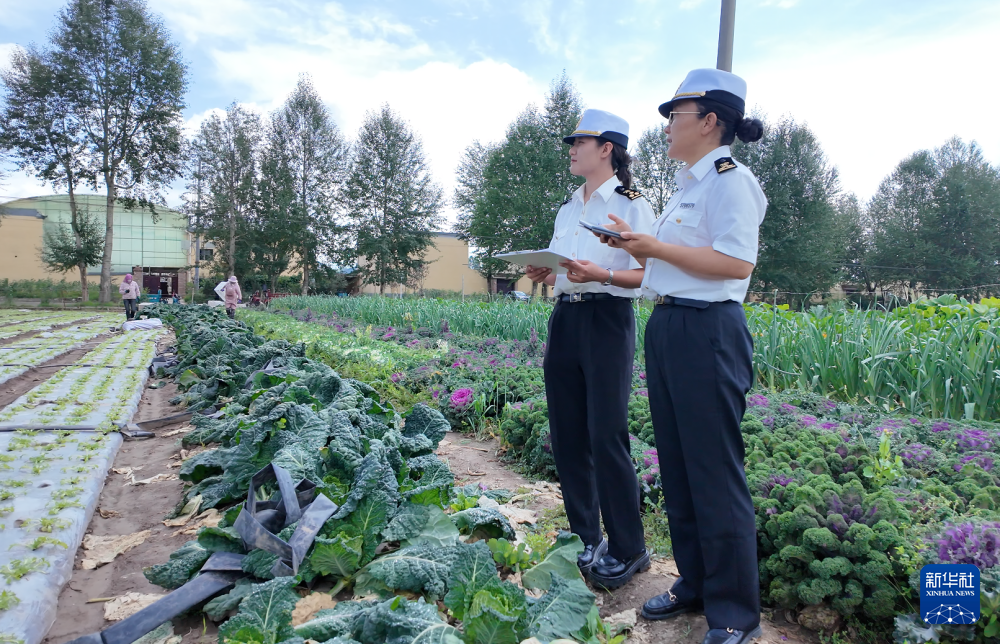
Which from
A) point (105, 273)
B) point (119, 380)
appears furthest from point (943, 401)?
point (105, 273)

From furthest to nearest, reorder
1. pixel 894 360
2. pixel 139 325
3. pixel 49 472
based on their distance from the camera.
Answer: pixel 139 325, pixel 894 360, pixel 49 472

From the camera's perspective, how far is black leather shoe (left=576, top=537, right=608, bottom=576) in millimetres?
2084

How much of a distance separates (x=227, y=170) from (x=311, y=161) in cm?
493

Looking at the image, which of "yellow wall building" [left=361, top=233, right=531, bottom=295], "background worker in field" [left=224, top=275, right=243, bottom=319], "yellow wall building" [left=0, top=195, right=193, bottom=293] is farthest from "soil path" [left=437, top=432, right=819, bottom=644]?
"yellow wall building" [left=361, top=233, right=531, bottom=295]

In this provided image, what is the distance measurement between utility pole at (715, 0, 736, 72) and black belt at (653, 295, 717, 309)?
3.63 metres

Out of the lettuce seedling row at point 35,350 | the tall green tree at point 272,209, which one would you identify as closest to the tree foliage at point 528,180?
the tall green tree at point 272,209

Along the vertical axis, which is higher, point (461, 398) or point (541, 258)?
point (541, 258)

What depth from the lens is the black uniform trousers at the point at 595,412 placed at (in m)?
1.96

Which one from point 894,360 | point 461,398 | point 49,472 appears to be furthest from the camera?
point 461,398

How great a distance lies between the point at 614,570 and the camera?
6.60ft

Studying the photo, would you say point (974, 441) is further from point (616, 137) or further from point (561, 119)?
point (561, 119)

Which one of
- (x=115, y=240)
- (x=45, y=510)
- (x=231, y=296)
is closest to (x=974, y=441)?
(x=45, y=510)

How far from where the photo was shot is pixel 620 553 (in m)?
2.04

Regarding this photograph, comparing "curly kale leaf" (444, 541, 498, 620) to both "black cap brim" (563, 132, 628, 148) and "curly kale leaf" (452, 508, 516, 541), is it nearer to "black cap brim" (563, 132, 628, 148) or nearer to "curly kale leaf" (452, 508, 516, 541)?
"curly kale leaf" (452, 508, 516, 541)
